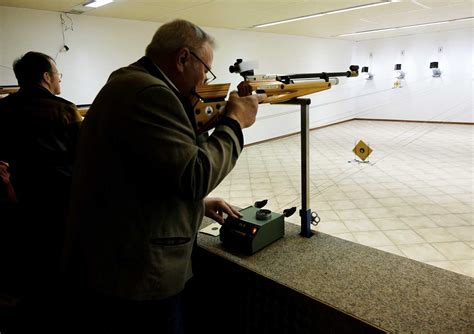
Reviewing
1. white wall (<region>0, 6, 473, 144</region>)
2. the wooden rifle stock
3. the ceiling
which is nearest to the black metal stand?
the wooden rifle stock

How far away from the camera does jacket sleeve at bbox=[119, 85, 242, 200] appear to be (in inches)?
32.2

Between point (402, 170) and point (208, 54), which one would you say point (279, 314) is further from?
point (402, 170)

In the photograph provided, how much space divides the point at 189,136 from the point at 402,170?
232 inches

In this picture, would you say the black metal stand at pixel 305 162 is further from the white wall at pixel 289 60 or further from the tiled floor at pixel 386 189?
the white wall at pixel 289 60

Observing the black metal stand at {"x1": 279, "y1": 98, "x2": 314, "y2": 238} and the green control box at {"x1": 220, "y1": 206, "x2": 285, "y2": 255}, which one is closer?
the green control box at {"x1": 220, "y1": 206, "x2": 285, "y2": 255}

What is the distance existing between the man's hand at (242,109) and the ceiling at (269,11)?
4318 mm

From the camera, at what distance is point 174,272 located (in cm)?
95

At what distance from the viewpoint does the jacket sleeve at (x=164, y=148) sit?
818 millimetres

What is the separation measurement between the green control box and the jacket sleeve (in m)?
0.64

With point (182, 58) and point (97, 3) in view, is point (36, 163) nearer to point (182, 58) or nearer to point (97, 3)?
point (182, 58)

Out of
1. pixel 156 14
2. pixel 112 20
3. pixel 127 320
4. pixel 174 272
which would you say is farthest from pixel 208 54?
pixel 112 20

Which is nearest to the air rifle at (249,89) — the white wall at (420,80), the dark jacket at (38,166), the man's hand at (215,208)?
the man's hand at (215,208)

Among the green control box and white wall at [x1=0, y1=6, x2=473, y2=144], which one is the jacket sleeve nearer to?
the green control box

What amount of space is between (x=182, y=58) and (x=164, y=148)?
1.01 ft
